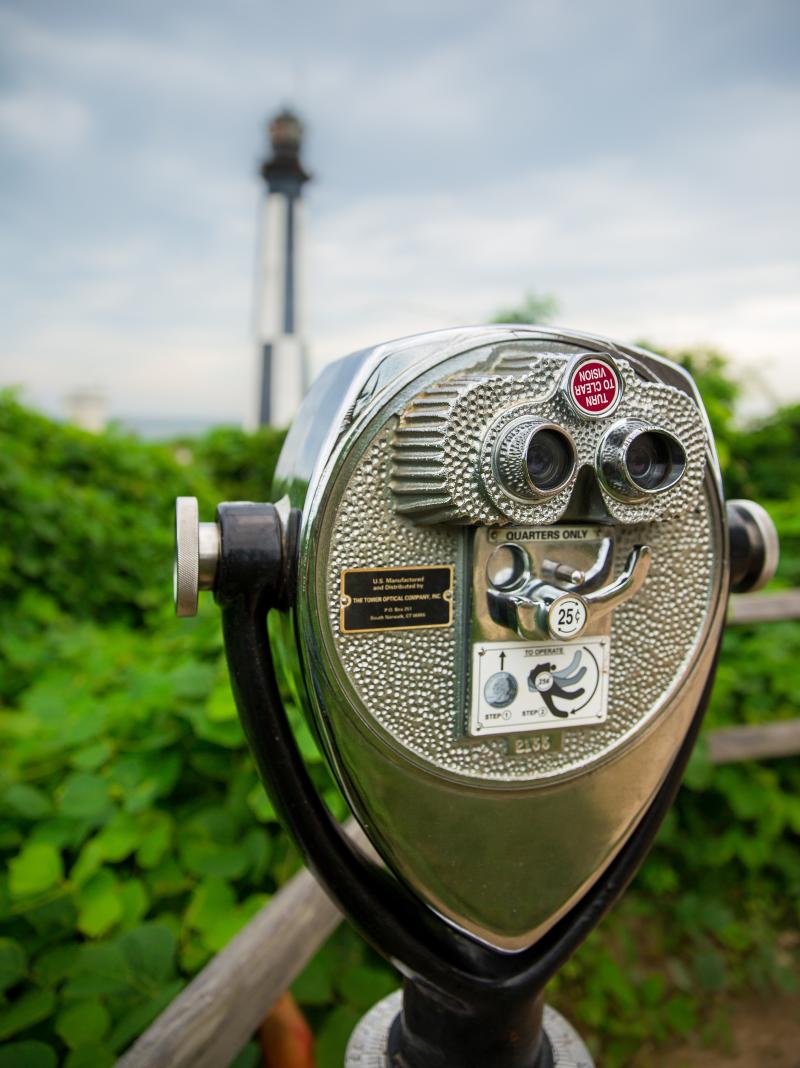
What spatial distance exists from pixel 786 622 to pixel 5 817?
6.68ft

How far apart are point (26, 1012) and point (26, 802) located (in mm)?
387

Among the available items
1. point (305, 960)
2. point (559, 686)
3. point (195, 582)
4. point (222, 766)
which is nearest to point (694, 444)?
point (559, 686)

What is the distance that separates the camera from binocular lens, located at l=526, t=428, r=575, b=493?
79 centimetres

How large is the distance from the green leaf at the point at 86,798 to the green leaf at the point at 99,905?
0.34ft

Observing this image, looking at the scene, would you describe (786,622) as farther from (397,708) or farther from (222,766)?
(397,708)

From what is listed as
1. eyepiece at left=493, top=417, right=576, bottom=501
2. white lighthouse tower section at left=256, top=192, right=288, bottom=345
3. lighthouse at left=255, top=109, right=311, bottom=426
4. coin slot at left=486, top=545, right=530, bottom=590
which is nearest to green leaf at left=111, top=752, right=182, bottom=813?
coin slot at left=486, top=545, right=530, bottom=590

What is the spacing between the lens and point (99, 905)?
1267 millimetres

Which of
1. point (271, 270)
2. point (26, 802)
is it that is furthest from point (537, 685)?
point (271, 270)

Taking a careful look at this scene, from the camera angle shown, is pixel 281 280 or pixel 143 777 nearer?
pixel 143 777

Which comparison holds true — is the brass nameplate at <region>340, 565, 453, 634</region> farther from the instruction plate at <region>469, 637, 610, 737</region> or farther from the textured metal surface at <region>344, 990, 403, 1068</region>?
the textured metal surface at <region>344, 990, 403, 1068</region>

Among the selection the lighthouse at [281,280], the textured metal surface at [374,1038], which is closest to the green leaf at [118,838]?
the textured metal surface at [374,1038]

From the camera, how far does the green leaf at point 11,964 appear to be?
3.60 feet

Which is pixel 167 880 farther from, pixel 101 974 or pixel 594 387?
pixel 594 387

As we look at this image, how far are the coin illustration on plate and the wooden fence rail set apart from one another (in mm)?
297
